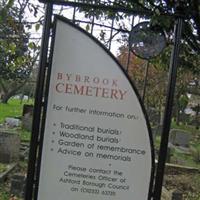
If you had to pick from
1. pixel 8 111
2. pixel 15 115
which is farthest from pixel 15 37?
pixel 8 111

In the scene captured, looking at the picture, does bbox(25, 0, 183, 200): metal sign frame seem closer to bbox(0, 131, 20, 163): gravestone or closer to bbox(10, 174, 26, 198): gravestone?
bbox(10, 174, 26, 198): gravestone

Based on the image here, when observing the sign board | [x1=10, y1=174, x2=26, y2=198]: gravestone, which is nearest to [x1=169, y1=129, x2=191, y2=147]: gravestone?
[x1=10, y1=174, x2=26, y2=198]: gravestone

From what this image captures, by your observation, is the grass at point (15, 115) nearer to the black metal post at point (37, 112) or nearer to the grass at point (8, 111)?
the grass at point (8, 111)

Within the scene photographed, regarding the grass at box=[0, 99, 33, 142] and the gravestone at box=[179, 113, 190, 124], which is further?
the gravestone at box=[179, 113, 190, 124]

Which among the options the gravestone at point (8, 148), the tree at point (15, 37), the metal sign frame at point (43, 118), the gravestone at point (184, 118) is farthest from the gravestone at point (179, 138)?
the gravestone at point (184, 118)

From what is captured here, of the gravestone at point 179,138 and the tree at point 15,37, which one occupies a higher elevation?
the tree at point 15,37

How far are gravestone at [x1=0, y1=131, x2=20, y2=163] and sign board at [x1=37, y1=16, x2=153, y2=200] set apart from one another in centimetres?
859

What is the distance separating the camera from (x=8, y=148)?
12.0 meters

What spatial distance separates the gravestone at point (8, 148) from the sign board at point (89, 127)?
859 cm

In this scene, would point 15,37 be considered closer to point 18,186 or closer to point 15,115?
point 18,186

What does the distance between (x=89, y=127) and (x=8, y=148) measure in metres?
8.84

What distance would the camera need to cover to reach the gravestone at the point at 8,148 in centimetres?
1193

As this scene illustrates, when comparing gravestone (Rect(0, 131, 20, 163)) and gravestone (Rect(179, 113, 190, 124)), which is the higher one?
gravestone (Rect(0, 131, 20, 163))

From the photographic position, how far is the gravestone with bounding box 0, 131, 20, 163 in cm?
1193
